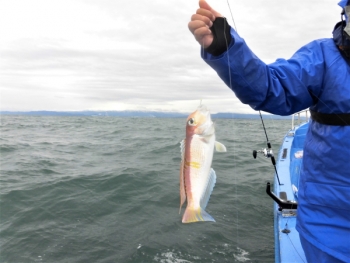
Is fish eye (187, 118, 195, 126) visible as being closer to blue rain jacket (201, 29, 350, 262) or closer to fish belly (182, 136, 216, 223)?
fish belly (182, 136, 216, 223)

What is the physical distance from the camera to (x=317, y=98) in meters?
1.79

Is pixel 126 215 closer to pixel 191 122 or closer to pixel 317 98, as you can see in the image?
pixel 191 122

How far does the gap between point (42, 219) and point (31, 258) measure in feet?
4.53

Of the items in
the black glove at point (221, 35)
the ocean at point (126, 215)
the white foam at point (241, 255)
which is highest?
the black glove at point (221, 35)

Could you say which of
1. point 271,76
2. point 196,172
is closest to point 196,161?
point 196,172

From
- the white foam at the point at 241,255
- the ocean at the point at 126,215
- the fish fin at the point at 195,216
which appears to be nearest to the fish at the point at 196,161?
the fish fin at the point at 195,216

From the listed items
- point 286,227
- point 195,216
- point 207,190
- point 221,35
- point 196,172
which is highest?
point 221,35

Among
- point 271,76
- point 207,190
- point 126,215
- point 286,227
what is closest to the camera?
point 271,76

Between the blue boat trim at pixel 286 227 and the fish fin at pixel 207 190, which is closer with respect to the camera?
the fish fin at pixel 207 190

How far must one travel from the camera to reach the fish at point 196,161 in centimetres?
175

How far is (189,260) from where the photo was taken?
4.82 meters

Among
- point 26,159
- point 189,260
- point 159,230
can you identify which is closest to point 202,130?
point 189,260

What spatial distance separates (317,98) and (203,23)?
2.88 ft

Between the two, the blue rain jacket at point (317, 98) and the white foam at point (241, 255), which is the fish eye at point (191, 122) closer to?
the blue rain jacket at point (317, 98)
